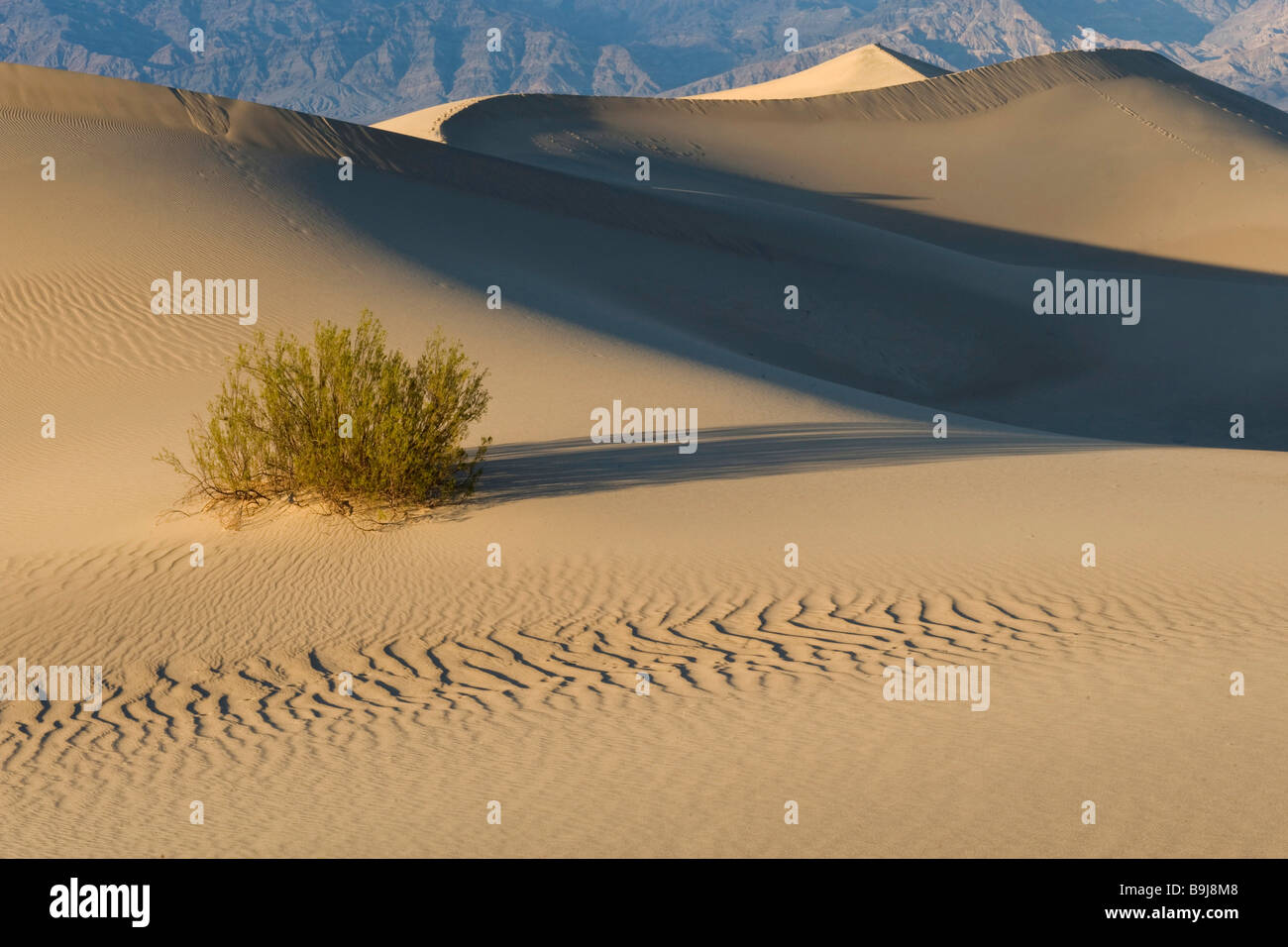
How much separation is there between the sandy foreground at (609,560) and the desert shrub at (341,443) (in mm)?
314

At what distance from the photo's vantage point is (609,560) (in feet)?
27.1

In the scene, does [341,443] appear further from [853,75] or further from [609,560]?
[853,75]

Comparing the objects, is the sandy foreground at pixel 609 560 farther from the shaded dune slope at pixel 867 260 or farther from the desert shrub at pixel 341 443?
the desert shrub at pixel 341 443

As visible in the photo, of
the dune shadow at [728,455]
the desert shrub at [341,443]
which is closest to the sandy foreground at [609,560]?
the dune shadow at [728,455]

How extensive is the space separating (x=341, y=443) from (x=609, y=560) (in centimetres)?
236

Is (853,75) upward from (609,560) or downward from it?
upward

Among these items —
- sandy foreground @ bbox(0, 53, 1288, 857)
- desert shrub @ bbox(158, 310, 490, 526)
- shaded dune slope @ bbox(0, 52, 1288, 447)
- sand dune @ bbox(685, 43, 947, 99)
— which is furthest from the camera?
sand dune @ bbox(685, 43, 947, 99)

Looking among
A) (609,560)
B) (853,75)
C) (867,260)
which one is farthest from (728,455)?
(853,75)

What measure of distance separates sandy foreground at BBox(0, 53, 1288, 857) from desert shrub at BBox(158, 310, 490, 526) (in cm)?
31

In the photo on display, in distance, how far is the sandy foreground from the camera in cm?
505

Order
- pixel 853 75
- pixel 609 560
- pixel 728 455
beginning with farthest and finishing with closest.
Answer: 1. pixel 853 75
2. pixel 728 455
3. pixel 609 560

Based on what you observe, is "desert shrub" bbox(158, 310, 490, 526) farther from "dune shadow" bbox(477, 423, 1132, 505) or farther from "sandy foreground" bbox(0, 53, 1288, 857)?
"dune shadow" bbox(477, 423, 1132, 505)

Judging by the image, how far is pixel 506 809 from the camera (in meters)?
5.02

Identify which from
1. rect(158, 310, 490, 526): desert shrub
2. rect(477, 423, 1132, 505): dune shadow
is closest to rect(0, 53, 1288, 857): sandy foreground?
Answer: rect(477, 423, 1132, 505): dune shadow
